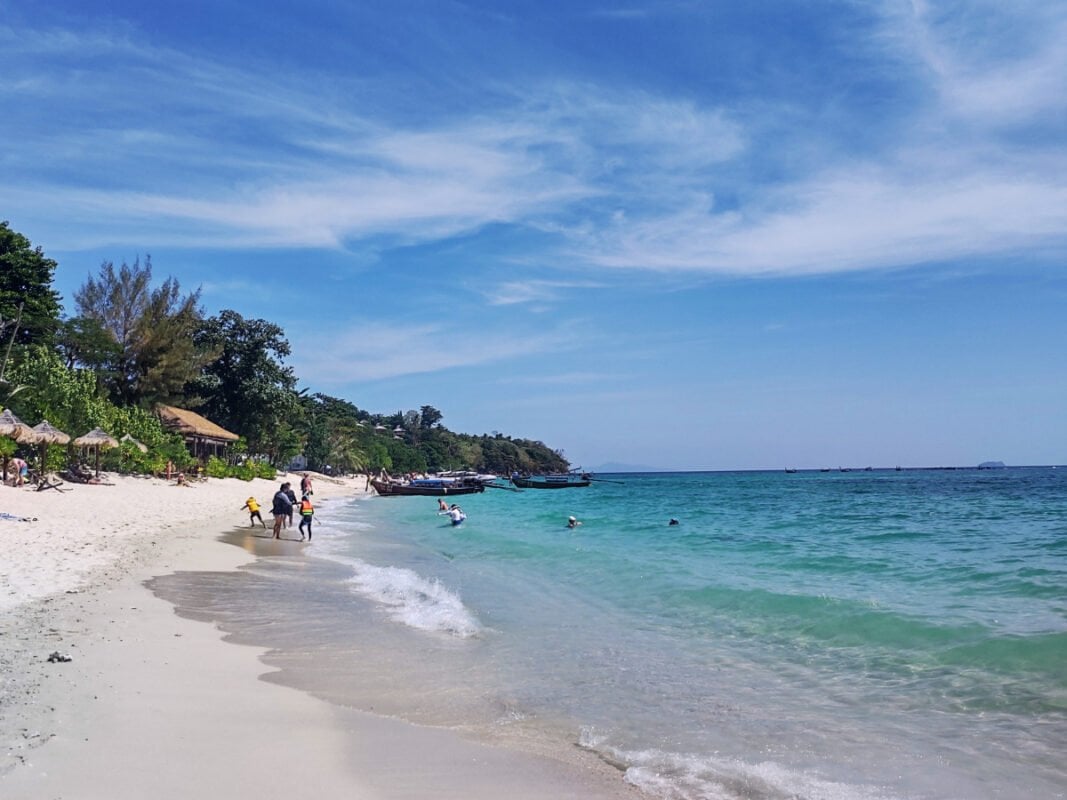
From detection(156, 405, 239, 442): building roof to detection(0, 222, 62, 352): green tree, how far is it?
7.41m

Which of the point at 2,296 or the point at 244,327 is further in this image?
the point at 244,327

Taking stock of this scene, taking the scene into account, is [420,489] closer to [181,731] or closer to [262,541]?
[262,541]

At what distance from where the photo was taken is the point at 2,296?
34344 mm

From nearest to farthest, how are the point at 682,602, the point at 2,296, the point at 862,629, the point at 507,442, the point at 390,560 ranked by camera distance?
1. the point at 862,629
2. the point at 682,602
3. the point at 390,560
4. the point at 2,296
5. the point at 507,442

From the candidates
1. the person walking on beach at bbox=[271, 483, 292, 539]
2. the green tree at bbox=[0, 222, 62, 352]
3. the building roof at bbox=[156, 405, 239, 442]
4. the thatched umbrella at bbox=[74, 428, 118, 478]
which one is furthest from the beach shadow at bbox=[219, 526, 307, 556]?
the building roof at bbox=[156, 405, 239, 442]

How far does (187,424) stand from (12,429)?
24334 mm

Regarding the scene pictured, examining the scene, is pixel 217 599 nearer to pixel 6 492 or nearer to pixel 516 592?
pixel 516 592

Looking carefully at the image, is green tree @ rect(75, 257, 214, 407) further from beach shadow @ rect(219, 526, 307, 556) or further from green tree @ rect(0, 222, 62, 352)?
beach shadow @ rect(219, 526, 307, 556)

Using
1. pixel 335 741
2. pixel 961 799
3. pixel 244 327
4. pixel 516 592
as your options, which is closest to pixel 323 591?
pixel 516 592

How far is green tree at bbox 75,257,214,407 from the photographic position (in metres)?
40.3

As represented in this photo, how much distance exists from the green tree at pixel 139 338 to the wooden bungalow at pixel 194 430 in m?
2.35

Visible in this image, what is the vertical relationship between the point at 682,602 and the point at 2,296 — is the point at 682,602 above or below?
below

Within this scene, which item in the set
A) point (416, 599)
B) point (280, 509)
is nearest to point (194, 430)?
point (280, 509)

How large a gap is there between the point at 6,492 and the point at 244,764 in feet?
65.4
